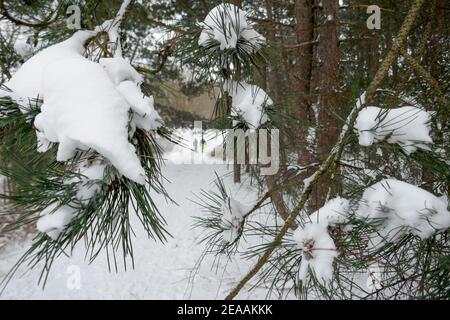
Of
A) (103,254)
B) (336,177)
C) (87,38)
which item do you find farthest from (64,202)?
(103,254)

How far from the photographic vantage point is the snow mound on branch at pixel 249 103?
2.45 feet

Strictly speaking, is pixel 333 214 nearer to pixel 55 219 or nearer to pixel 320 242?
pixel 320 242

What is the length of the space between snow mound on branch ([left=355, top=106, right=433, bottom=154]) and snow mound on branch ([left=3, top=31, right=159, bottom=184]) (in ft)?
1.32

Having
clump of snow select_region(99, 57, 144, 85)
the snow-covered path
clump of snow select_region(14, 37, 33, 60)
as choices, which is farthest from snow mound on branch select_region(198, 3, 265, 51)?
the snow-covered path

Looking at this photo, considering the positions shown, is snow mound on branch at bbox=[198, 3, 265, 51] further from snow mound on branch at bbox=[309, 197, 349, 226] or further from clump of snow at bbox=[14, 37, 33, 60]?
clump of snow at bbox=[14, 37, 33, 60]

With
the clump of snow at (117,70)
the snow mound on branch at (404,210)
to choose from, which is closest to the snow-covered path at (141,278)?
the snow mound on branch at (404,210)

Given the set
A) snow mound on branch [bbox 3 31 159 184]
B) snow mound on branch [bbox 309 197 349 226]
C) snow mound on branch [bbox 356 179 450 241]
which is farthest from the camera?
snow mound on branch [bbox 309 197 349 226]

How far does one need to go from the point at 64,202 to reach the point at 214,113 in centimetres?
52

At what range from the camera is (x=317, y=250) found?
25.3 inches

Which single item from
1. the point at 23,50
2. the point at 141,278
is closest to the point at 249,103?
the point at 23,50

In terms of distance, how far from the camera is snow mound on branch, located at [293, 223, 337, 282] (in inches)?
24.2

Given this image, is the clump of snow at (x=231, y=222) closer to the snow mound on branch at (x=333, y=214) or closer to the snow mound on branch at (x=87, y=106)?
the snow mound on branch at (x=333, y=214)

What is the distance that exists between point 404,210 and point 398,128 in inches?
6.0
